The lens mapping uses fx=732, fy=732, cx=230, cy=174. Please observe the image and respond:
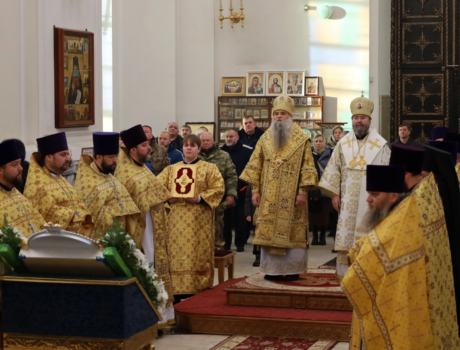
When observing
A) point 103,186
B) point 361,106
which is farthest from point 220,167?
point 103,186

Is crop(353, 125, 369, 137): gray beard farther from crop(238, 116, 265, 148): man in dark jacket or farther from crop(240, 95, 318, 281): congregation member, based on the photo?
crop(238, 116, 265, 148): man in dark jacket

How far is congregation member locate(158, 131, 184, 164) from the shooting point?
34.0ft

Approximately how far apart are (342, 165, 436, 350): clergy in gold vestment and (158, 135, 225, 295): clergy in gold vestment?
3.80 meters

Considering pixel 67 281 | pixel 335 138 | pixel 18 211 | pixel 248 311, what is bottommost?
pixel 248 311

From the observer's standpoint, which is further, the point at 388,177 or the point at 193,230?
the point at 193,230

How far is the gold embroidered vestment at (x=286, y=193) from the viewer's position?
707 cm

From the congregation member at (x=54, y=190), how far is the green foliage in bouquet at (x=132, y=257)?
1231 millimetres

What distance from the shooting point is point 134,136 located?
19.4 ft

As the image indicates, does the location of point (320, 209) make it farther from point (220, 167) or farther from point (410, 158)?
point (410, 158)

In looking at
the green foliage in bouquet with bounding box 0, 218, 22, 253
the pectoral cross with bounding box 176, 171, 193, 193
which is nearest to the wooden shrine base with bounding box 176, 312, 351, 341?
the pectoral cross with bounding box 176, 171, 193, 193

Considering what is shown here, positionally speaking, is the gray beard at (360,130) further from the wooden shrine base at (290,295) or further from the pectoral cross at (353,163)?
the wooden shrine base at (290,295)

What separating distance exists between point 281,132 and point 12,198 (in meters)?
3.29

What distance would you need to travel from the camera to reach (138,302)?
12.1 ft

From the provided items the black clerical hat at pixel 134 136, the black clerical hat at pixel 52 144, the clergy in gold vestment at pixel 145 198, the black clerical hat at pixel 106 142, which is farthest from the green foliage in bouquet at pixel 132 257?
the black clerical hat at pixel 134 136
